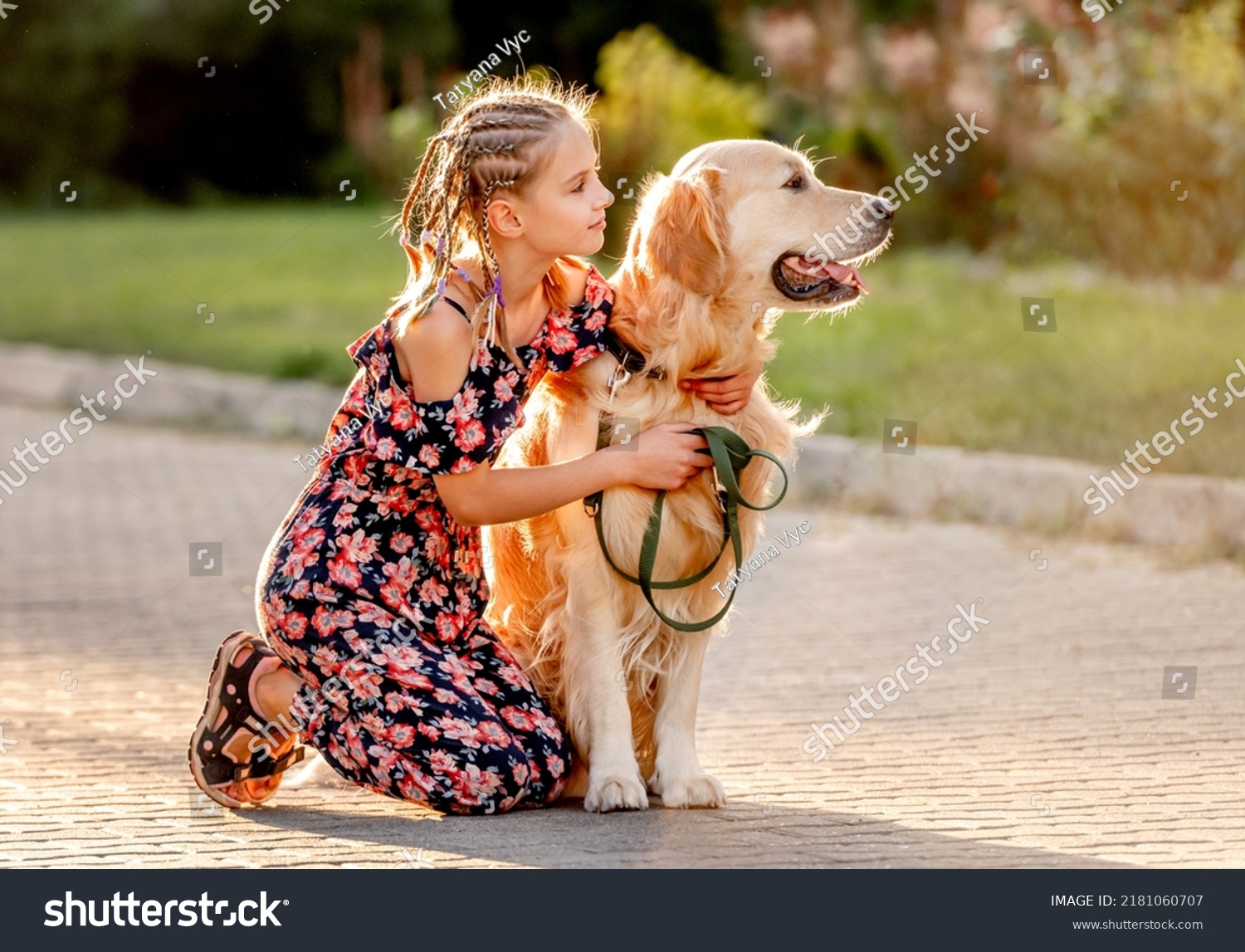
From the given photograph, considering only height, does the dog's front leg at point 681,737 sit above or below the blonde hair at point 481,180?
below

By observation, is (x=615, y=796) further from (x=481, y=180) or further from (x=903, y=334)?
(x=903, y=334)

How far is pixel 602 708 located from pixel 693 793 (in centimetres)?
28

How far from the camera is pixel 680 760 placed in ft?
12.6

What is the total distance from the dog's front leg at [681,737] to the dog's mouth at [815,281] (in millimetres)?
837

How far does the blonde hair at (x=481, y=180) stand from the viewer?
12.1 feet

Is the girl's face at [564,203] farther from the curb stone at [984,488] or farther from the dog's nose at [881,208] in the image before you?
the curb stone at [984,488]

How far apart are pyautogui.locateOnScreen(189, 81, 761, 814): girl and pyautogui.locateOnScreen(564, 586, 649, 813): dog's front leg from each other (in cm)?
10

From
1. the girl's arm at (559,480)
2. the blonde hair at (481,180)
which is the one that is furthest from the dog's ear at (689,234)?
the girl's arm at (559,480)

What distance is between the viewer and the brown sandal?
12.4 feet

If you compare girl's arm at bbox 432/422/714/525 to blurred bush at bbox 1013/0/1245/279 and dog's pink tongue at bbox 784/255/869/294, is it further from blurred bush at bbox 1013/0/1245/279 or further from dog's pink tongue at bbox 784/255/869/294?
blurred bush at bbox 1013/0/1245/279

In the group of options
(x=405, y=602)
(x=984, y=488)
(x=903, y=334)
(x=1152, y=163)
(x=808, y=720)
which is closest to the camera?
(x=405, y=602)

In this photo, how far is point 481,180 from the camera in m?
3.71

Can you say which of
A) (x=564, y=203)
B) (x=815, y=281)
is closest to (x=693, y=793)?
(x=815, y=281)

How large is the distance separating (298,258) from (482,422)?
44.5 feet
